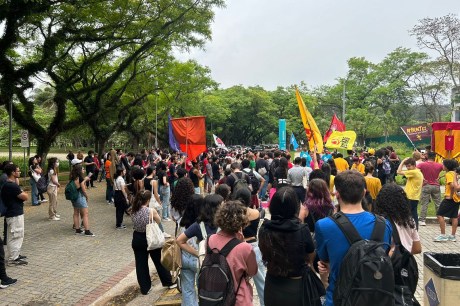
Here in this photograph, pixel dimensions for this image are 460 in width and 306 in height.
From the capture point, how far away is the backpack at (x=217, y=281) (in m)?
3.20

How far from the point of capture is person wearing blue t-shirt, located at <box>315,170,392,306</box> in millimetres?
2881

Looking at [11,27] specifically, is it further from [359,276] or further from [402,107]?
[402,107]

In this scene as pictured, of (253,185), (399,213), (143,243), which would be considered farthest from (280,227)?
(253,185)

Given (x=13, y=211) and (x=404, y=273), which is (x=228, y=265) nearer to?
(x=404, y=273)

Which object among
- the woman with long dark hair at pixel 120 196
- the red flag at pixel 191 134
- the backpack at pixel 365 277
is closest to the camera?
the backpack at pixel 365 277

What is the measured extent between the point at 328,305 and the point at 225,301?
0.86 meters

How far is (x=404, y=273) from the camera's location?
329 centimetres

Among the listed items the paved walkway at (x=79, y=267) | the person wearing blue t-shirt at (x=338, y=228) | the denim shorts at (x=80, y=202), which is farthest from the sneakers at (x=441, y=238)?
the denim shorts at (x=80, y=202)

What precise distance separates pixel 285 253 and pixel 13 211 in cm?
569

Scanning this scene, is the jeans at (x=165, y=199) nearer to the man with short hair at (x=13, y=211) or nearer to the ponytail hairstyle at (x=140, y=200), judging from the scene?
the man with short hair at (x=13, y=211)

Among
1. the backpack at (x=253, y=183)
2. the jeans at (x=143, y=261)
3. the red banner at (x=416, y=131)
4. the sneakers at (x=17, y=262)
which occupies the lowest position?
the sneakers at (x=17, y=262)

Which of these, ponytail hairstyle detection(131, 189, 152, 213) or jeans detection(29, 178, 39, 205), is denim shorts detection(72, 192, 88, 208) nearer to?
ponytail hairstyle detection(131, 189, 152, 213)

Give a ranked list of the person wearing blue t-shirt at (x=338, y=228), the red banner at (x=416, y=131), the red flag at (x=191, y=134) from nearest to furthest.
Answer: the person wearing blue t-shirt at (x=338, y=228) → the red flag at (x=191, y=134) → the red banner at (x=416, y=131)

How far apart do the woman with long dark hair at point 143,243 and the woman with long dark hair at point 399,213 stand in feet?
10.7
